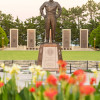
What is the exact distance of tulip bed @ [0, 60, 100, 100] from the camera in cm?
137

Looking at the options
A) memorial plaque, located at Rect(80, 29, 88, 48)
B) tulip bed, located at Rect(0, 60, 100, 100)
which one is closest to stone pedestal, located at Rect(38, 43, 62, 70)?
tulip bed, located at Rect(0, 60, 100, 100)

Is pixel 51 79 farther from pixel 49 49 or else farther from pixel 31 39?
pixel 31 39

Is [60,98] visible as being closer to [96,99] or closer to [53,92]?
[96,99]

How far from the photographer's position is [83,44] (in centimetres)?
5553

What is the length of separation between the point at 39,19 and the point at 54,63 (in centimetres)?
5136

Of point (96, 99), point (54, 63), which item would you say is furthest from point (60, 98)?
point (54, 63)

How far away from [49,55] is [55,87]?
33.5ft

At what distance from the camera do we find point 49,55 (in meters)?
11.7

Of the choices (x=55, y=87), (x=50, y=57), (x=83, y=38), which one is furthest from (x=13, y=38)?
(x=55, y=87)

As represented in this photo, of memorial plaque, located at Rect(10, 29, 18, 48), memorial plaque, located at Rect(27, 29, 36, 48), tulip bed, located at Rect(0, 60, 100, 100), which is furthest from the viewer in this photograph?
memorial plaque, located at Rect(10, 29, 18, 48)

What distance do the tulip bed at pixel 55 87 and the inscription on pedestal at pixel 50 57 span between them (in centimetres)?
887

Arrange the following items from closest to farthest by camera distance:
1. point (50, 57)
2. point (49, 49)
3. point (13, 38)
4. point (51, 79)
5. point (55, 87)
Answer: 1. point (51, 79)
2. point (55, 87)
3. point (50, 57)
4. point (49, 49)
5. point (13, 38)

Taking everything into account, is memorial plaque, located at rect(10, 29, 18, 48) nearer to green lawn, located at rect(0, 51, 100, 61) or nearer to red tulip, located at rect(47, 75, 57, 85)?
green lawn, located at rect(0, 51, 100, 61)

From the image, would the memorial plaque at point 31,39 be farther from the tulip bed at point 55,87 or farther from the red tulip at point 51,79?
the red tulip at point 51,79
